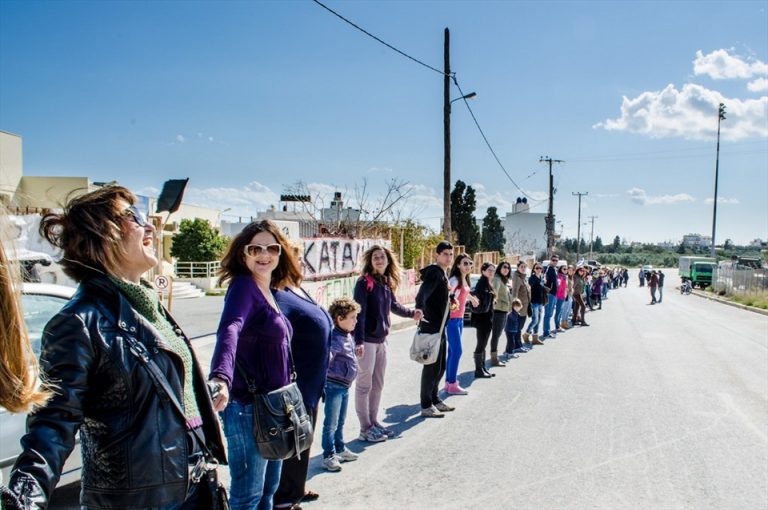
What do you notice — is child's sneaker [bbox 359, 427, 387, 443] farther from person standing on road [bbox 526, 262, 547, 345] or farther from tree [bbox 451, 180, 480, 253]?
tree [bbox 451, 180, 480, 253]

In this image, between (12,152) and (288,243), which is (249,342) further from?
(12,152)

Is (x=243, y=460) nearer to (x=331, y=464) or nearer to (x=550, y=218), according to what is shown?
(x=331, y=464)

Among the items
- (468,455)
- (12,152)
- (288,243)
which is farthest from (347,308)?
(12,152)

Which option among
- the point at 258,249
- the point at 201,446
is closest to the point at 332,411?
the point at 258,249

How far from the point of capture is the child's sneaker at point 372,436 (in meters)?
5.66

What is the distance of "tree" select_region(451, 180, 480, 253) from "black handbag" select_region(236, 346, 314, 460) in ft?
136

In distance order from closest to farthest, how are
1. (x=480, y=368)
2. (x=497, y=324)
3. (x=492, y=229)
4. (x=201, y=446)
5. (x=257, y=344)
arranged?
(x=201, y=446) → (x=257, y=344) → (x=480, y=368) → (x=497, y=324) → (x=492, y=229)

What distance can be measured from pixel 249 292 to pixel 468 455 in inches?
123

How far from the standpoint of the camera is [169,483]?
1.97 metres

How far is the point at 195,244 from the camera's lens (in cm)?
3534

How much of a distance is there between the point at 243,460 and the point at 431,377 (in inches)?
146

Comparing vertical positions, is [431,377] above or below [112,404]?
below

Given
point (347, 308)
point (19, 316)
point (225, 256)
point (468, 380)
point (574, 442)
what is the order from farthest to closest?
point (468, 380)
point (574, 442)
point (347, 308)
point (225, 256)
point (19, 316)

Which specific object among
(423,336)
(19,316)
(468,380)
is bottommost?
(468,380)
